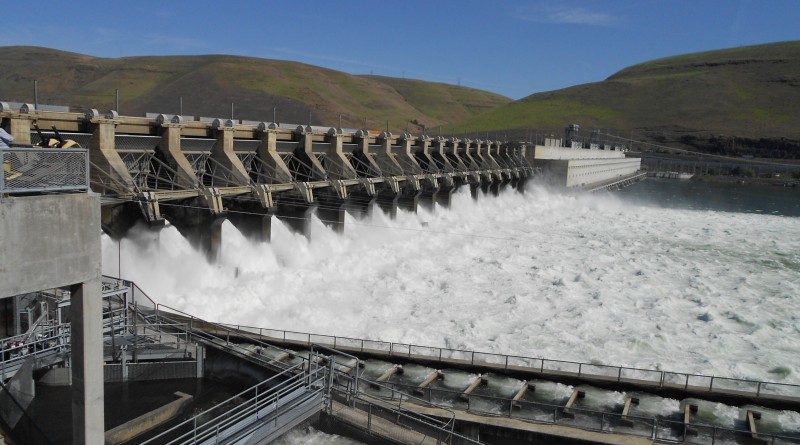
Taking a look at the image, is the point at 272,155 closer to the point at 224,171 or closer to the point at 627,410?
the point at 224,171

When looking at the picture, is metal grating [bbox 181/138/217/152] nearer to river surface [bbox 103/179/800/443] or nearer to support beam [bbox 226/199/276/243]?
support beam [bbox 226/199/276/243]

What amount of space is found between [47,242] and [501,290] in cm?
1814

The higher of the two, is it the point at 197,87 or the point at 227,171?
the point at 197,87

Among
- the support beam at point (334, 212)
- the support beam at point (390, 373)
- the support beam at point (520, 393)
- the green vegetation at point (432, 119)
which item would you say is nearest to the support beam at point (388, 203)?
the support beam at point (334, 212)

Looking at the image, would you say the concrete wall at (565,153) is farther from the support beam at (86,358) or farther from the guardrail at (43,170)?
the support beam at (86,358)

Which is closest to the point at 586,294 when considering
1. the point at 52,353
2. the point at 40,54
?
the point at 52,353

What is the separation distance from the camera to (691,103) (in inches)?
5458

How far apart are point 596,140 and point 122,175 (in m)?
104

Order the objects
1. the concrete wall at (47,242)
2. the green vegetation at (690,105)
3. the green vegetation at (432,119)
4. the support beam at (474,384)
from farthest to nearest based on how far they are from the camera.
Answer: the green vegetation at (690,105) → the green vegetation at (432,119) → the support beam at (474,384) → the concrete wall at (47,242)

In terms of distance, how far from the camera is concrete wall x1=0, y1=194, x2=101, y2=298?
5.69 meters

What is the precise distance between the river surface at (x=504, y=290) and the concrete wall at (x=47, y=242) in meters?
4.26

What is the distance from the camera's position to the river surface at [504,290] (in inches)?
690

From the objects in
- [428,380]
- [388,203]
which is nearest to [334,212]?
[388,203]

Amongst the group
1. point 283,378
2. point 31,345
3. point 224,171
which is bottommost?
point 283,378
